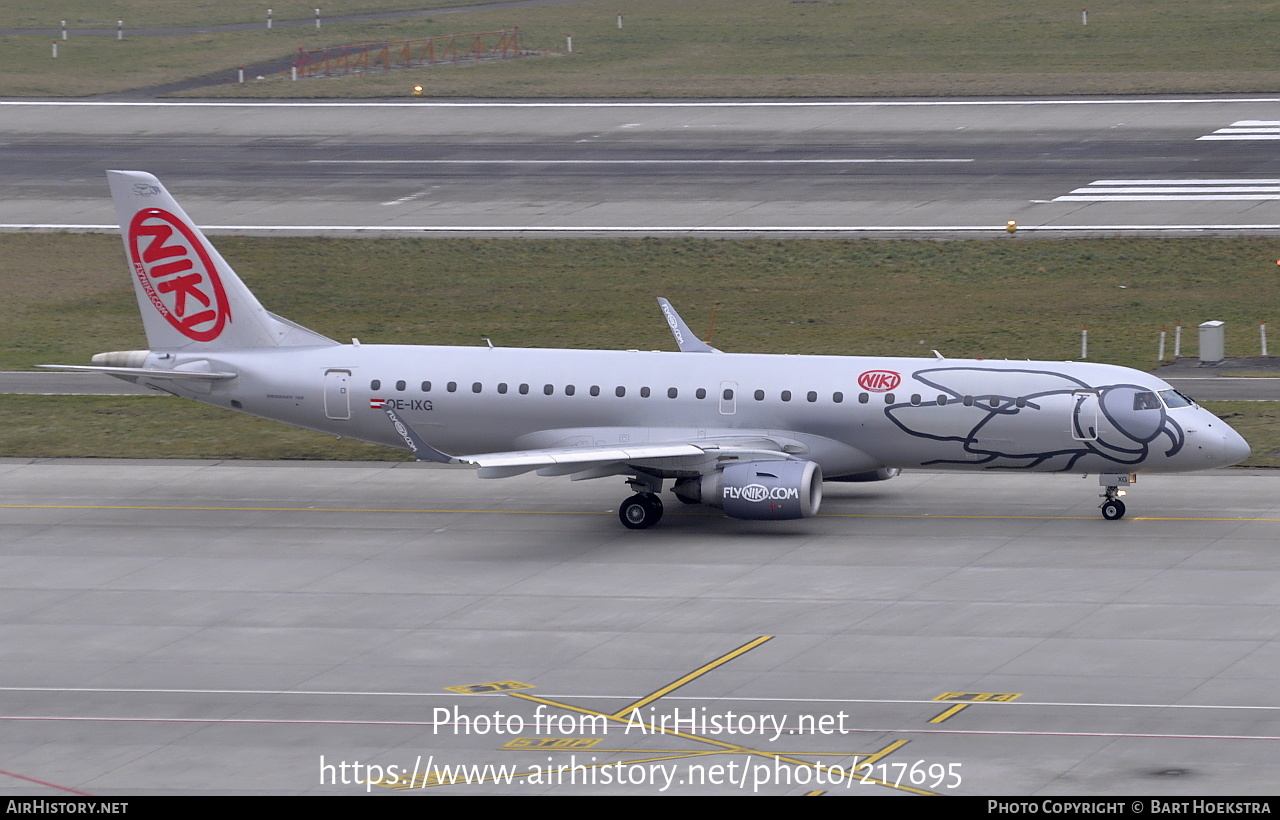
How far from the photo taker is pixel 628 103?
88938 millimetres

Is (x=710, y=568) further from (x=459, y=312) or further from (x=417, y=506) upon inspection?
(x=459, y=312)

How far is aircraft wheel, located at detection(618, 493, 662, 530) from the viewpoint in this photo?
131ft

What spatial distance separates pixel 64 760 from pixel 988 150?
57.5m

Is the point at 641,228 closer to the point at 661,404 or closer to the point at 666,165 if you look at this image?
the point at 666,165

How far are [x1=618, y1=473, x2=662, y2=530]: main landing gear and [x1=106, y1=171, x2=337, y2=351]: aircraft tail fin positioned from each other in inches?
331

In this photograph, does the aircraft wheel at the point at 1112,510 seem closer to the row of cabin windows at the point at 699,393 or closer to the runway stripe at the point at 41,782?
the row of cabin windows at the point at 699,393

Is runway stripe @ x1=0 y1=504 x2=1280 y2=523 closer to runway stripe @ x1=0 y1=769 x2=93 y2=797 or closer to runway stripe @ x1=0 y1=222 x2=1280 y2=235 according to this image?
runway stripe @ x1=0 y1=769 x2=93 y2=797

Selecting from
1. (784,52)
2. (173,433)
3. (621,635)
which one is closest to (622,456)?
(621,635)

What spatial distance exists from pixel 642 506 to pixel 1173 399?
11.4 meters

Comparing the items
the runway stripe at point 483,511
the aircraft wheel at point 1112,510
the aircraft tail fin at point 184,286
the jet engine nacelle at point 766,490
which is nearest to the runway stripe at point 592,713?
the jet engine nacelle at point 766,490

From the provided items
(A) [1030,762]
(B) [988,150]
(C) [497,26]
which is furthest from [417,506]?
(C) [497,26]

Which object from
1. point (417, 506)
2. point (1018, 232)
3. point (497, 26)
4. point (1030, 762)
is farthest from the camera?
point (497, 26)

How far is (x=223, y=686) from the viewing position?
99.6ft

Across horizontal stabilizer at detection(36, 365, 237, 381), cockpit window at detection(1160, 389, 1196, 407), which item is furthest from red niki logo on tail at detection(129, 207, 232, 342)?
cockpit window at detection(1160, 389, 1196, 407)
